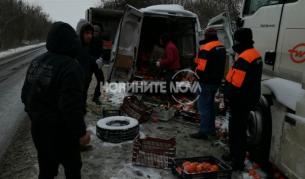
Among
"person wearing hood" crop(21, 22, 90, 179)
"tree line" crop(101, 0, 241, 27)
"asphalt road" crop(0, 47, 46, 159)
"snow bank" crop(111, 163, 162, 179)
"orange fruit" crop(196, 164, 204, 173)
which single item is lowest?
"asphalt road" crop(0, 47, 46, 159)

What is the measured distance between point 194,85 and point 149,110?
6.92ft

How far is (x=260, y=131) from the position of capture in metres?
4.43

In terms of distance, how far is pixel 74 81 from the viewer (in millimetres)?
2857

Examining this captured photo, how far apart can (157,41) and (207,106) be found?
5522 millimetres

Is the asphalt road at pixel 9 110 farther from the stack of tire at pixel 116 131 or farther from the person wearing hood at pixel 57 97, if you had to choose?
the person wearing hood at pixel 57 97

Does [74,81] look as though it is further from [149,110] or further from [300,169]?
[149,110]

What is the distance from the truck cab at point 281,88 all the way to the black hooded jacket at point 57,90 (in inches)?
92.7

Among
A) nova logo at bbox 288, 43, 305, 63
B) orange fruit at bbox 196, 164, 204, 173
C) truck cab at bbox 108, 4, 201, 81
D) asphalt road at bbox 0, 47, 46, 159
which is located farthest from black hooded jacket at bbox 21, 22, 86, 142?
truck cab at bbox 108, 4, 201, 81

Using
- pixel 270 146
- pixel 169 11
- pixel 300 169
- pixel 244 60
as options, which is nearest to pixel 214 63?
pixel 244 60

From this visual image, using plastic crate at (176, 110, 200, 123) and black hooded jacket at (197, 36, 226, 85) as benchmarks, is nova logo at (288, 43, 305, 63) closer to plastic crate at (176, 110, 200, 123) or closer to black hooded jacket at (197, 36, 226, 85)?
black hooded jacket at (197, 36, 226, 85)

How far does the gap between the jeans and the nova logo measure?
200cm

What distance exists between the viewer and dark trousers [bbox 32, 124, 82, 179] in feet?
9.84

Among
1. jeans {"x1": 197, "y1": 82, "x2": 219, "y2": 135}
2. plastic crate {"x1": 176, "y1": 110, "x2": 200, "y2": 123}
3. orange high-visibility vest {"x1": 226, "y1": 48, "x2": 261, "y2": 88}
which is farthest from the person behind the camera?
plastic crate {"x1": 176, "y1": 110, "x2": 200, "y2": 123}

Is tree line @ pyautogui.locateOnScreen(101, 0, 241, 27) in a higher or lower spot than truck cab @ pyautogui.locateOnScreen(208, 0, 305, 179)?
higher
